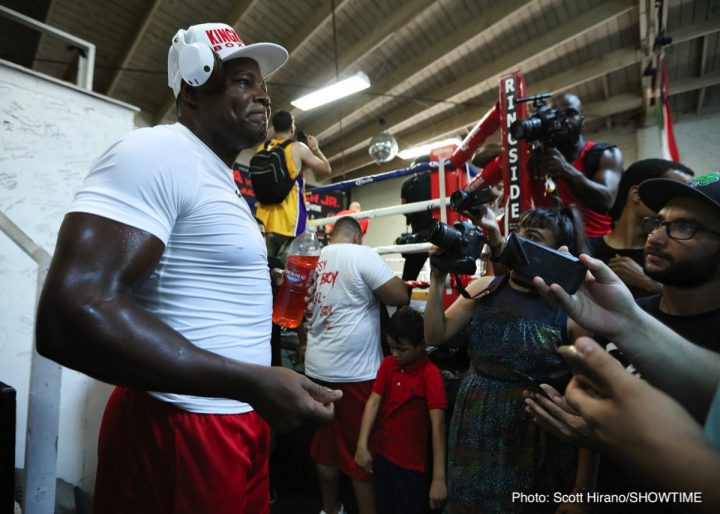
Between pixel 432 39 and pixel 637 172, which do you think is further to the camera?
pixel 432 39

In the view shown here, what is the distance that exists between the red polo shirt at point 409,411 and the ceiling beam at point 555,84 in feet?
21.1

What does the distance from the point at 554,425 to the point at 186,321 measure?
43.2 inches

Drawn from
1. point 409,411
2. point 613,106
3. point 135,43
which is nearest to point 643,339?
point 409,411

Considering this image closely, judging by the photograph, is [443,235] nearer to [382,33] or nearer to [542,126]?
[542,126]

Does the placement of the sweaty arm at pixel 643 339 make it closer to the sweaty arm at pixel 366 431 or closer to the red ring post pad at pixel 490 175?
the sweaty arm at pixel 366 431

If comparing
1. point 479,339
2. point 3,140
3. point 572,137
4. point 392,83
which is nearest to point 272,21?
Answer: point 392,83

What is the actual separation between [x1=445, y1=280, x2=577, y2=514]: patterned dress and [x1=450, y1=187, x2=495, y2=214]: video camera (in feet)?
1.34

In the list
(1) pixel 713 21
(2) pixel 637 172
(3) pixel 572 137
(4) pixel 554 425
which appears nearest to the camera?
(4) pixel 554 425

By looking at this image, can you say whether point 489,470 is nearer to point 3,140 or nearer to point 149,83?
point 3,140

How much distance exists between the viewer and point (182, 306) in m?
0.82

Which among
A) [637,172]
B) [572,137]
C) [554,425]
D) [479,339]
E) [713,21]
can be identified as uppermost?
[713,21]

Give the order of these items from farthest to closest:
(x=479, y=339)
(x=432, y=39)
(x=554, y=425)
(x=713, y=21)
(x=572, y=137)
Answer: (x=432, y=39) → (x=713, y=21) → (x=572, y=137) → (x=479, y=339) → (x=554, y=425)

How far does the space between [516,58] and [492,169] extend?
14.3ft

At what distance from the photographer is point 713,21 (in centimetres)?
500
